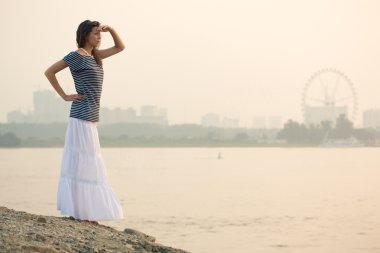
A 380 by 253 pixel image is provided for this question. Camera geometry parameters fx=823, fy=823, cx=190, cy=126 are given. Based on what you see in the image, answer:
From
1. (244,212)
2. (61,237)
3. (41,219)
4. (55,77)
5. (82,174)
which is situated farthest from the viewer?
(244,212)

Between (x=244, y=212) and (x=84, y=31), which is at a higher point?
(x=84, y=31)

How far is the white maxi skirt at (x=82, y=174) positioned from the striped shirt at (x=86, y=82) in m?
0.10

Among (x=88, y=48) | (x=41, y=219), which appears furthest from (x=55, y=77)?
(x=41, y=219)

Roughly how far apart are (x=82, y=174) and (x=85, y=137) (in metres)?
0.35

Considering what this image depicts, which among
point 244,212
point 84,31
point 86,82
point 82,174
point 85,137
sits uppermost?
point 84,31

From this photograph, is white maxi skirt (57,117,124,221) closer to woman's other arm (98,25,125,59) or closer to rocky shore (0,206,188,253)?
rocky shore (0,206,188,253)

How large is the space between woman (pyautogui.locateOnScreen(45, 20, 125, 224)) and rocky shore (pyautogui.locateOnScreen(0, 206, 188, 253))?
7.4 inches

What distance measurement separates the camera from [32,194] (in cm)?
3788

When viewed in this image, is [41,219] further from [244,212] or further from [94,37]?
[244,212]

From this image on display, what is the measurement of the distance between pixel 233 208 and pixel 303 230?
805 centimetres

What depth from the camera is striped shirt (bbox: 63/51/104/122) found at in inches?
293

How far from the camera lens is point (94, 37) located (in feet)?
24.5

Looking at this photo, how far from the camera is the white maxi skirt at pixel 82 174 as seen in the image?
25.0 feet

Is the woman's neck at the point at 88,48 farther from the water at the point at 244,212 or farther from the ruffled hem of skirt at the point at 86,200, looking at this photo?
the water at the point at 244,212
